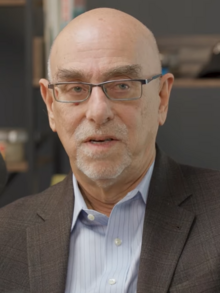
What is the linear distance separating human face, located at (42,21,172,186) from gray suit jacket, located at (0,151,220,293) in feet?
0.40

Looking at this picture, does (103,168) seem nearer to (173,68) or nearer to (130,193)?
(130,193)

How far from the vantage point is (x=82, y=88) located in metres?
1.18

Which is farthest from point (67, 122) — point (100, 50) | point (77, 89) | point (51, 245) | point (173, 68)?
point (173, 68)

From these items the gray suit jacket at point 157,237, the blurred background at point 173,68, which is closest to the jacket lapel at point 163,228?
the gray suit jacket at point 157,237

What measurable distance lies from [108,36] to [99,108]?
17 cm

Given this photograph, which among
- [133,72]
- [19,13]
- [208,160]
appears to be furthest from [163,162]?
[19,13]

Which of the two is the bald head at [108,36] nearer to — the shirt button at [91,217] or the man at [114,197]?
the man at [114,197]

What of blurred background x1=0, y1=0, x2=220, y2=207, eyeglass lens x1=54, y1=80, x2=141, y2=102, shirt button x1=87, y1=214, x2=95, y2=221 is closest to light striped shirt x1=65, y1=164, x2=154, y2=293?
shirt button x1=87, y1=214, x2=95, y2=221

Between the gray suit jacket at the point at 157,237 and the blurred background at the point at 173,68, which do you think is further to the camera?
the blurred background at the point at 173,68

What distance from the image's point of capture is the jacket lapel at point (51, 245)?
1.17 metres

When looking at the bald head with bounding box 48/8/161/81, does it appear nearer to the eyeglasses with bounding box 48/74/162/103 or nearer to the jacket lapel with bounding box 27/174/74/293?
the eyeglasses with bounding box 48/74/162/103

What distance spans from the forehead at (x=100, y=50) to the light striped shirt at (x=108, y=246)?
28 centimetres

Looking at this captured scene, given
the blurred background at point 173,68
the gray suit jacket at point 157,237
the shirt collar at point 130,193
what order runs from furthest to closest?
the blurred background at point 173,68
the shirt collar at point 130,193
the gray suit jacket at point 157,237

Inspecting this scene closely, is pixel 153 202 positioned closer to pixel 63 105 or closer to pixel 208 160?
pixel 63 105
